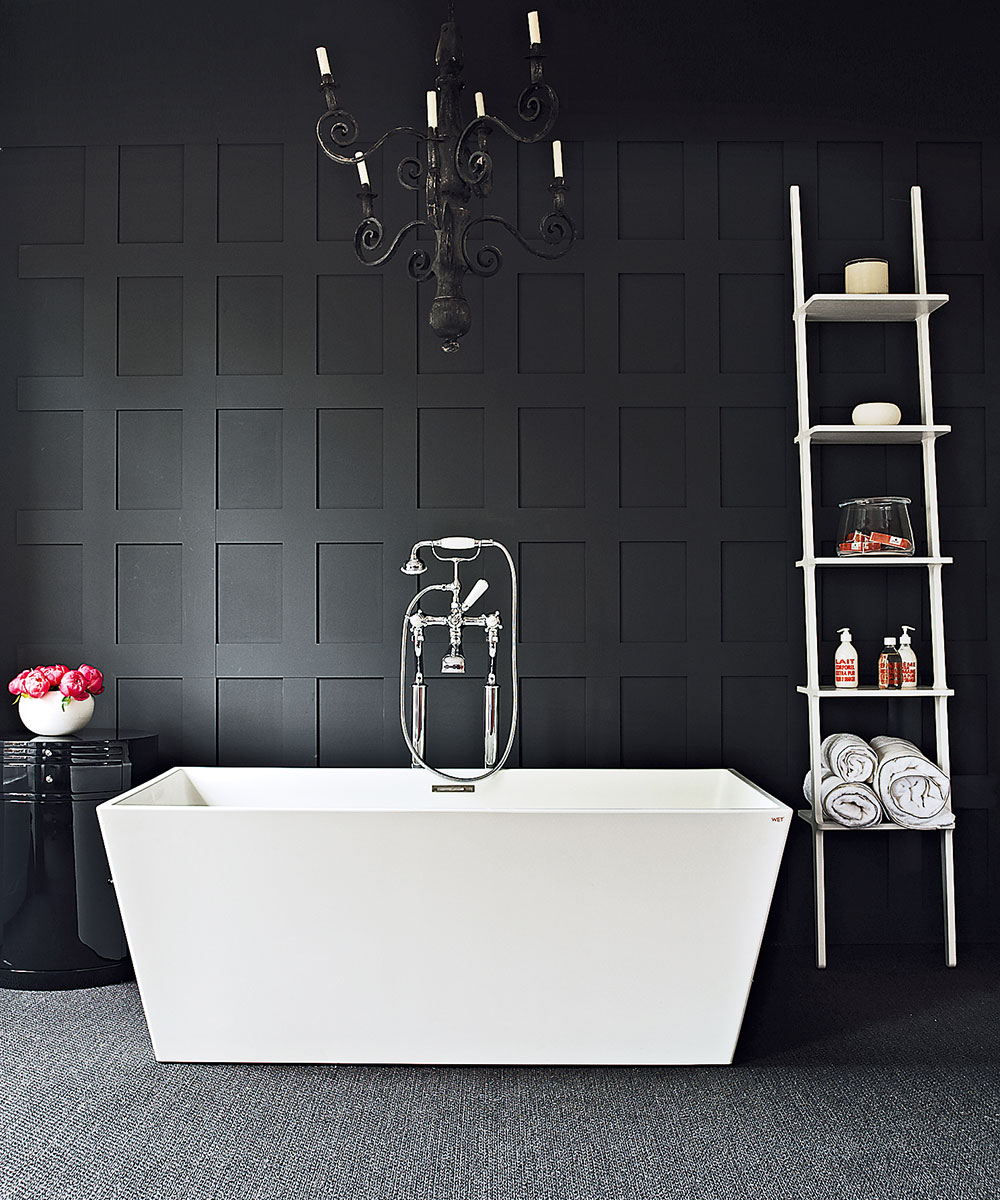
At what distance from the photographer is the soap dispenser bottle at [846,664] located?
3105mm

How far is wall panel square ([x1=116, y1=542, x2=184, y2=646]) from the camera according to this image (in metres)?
3.33

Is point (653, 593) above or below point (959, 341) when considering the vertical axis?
below

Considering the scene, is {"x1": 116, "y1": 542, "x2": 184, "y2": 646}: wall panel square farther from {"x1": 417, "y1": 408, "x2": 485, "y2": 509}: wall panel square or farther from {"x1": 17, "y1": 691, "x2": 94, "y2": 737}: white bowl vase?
{"x1": 417, "y1": 408, "x2": 485, "y2": 509}: wall panel square

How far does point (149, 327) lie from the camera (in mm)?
3354

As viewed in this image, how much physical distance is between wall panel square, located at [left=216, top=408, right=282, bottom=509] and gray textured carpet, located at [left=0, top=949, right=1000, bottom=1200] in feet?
5.46

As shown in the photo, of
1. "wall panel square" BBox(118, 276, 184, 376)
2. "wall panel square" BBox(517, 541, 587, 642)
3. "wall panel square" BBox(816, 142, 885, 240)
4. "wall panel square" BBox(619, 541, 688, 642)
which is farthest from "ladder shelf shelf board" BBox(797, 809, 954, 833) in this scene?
"wall panel square" BBox(118, 276, 184, 376)

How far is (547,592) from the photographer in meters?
3.30

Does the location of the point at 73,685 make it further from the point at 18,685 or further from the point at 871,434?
the point at 871,434

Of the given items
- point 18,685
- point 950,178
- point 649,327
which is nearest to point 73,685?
point 18,685

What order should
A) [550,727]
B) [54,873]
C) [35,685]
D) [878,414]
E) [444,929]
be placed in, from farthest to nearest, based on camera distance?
[550,727] < [878,414] < [35,685] < [54,873] < [444,929]

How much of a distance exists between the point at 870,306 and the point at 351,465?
5.91 ft

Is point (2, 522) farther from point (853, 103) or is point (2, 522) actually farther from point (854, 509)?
point (853, 103)

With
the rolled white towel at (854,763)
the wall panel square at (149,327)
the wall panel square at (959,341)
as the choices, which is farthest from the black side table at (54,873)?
the wall panel square at (959,341)

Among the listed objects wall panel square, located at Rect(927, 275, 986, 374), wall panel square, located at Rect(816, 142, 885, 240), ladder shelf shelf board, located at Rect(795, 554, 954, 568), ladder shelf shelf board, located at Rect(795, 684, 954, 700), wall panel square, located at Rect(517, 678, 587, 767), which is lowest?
wall panel square, located at Rect(517, 678, 587, 767)
